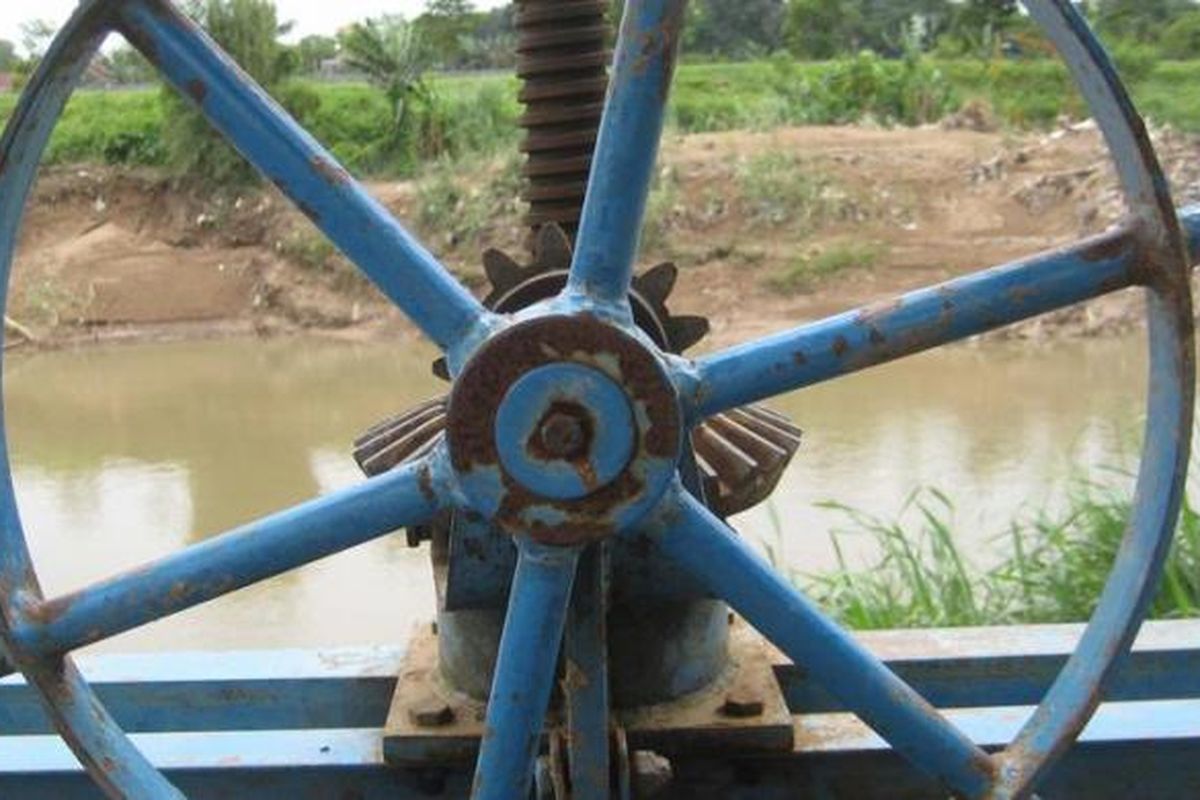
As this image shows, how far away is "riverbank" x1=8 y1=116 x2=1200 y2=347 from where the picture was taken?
10422 millimetres

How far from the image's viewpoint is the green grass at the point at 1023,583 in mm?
2844

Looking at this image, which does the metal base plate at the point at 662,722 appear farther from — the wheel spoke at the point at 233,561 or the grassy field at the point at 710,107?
the grassy field at the point at 710,107

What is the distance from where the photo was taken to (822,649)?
1122mm

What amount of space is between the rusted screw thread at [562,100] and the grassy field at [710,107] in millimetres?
11035

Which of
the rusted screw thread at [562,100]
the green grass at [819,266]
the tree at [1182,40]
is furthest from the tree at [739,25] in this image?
the rusted screw thread at [562,100]

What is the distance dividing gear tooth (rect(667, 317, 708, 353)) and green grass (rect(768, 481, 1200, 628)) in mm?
1527

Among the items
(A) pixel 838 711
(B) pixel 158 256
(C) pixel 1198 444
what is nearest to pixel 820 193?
(B) pixel 158 256

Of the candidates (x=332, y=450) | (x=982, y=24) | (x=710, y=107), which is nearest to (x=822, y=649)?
(x=332, y=450)

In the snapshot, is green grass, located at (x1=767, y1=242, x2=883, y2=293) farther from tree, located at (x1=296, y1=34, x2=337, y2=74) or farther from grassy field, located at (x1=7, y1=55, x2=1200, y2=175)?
tree, located at (x1=296, y1=34, x2=337, y2=74)

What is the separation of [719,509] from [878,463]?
17.2ft

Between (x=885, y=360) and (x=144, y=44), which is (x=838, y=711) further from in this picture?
(x=144, y=44)

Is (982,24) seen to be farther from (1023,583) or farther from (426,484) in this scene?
(426,484)

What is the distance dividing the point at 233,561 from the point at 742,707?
1.45ft

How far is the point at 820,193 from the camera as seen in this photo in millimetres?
11344
